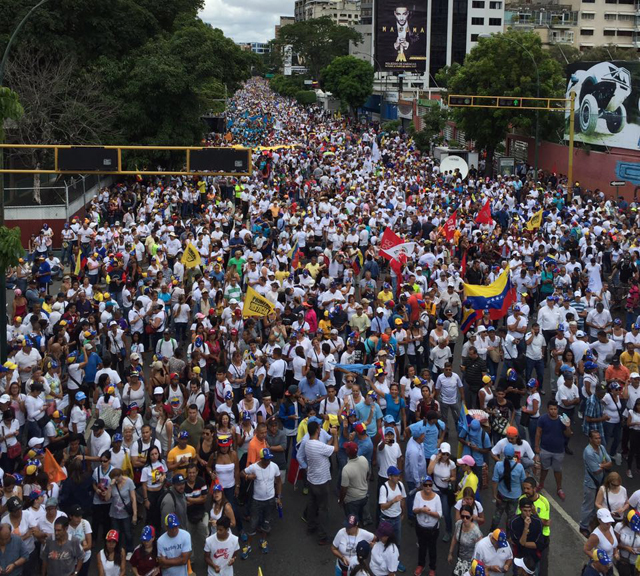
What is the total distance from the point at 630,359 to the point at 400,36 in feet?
286

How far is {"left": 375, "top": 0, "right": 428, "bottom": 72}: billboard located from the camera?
304 feet

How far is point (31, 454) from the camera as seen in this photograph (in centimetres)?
878

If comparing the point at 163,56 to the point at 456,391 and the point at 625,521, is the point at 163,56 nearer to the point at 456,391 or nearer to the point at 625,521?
the point at 456,391

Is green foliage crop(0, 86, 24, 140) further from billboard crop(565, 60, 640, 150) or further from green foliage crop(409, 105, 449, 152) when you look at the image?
green foliage crop(409, 105, 449, 152)

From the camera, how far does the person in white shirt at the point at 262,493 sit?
8.73 meters

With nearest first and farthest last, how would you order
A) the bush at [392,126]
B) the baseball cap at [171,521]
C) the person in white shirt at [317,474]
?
the baseball cap at [171,521] < the person in white shirt at [317,474] < the bush at [392,126]

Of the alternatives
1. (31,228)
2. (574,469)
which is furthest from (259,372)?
(31,228)

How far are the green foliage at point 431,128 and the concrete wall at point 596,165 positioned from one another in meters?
7.40

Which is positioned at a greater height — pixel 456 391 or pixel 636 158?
pixel 636 158

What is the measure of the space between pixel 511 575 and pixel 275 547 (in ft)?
8.11

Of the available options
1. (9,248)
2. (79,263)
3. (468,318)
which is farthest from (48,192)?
(468,318)

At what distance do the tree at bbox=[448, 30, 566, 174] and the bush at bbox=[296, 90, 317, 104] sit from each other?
74704mm

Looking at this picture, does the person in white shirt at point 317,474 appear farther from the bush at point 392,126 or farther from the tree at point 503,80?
the bush at point 392,126

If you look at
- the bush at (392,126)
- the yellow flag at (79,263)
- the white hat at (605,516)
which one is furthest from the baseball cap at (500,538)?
the bush at (392,126)
